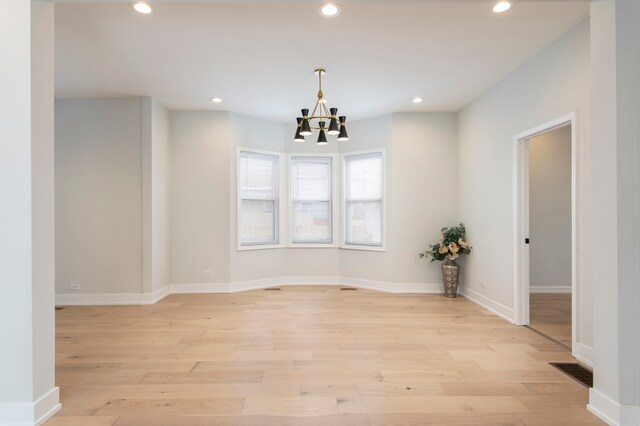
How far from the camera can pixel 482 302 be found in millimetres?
5000

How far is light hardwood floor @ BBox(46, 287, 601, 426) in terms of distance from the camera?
228cm

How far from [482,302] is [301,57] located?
12.7 ft

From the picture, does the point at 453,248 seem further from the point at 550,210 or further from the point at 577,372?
the point at 577,372

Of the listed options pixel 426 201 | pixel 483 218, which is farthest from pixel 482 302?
pixel 426 201

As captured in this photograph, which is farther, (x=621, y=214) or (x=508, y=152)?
(x=508, y=152)

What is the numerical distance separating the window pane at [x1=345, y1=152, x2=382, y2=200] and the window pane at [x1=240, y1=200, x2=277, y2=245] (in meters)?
1.40

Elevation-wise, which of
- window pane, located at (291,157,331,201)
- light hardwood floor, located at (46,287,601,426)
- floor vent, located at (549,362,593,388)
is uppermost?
window pane, located at (291,157,331,201)

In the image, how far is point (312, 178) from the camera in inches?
261

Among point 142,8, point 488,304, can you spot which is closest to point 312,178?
point 488,304

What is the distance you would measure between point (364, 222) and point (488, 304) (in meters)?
2.34

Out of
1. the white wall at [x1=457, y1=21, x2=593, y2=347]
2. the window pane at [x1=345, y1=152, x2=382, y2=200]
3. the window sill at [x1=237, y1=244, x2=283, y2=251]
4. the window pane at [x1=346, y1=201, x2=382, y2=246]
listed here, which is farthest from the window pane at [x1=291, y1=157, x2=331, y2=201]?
the white wall at [x1=457, y1=21, x2=593, y2=347]

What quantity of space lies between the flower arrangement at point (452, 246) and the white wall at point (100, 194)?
14.0ft

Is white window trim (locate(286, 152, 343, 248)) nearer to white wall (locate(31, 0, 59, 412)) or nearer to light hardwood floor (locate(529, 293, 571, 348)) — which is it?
light hardwood floor (locate(529, 293, 571, 348))

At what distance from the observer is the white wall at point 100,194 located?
515 centimetres
